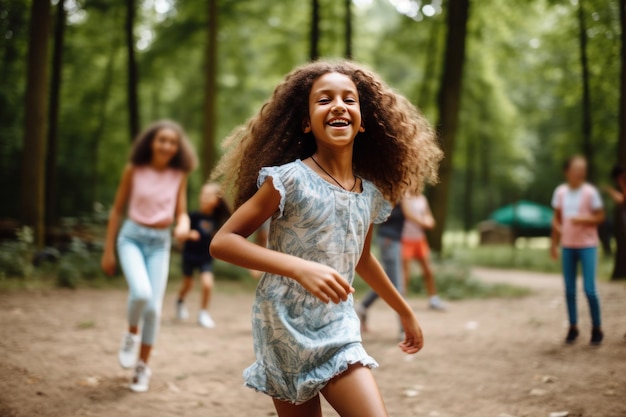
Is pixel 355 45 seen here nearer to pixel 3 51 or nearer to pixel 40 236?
pixel 3 51

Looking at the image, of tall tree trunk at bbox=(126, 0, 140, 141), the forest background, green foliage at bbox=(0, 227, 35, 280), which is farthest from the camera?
tall tree trunk at bbox=(126, 0, 140, 141)

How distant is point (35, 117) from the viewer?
35.3 ft

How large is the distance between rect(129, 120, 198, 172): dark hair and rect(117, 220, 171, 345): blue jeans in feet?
2.04

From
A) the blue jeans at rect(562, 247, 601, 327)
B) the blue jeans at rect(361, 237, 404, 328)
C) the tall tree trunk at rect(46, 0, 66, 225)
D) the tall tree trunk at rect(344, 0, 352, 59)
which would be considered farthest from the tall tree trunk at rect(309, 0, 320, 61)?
the blue jeans at rect(562, 247, 601, 327)

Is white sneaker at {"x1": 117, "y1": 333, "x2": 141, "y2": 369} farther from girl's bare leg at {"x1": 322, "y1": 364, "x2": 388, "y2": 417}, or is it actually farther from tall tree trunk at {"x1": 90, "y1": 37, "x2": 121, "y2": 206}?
tall tree trunk at {"x1": 90, "y1": 37, "x2": 121, "y2": 206}

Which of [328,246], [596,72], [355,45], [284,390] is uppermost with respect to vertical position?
[355,45]

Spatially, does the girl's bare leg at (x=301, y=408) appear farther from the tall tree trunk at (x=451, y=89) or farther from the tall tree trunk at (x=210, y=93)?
the tall tree trunk at (x=210, y=93)

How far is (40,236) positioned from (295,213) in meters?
10.4

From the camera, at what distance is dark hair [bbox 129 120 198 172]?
496 centimetres

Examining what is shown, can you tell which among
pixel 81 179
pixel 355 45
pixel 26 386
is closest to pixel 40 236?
pixel 26 386

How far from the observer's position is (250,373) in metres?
2.30

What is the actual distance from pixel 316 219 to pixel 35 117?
1027cm

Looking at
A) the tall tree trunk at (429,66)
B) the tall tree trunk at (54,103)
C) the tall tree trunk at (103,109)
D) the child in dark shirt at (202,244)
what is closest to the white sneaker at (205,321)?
the child in dark shirt at (202,244)

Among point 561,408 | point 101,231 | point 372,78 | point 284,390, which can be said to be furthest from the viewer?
point 101,231
